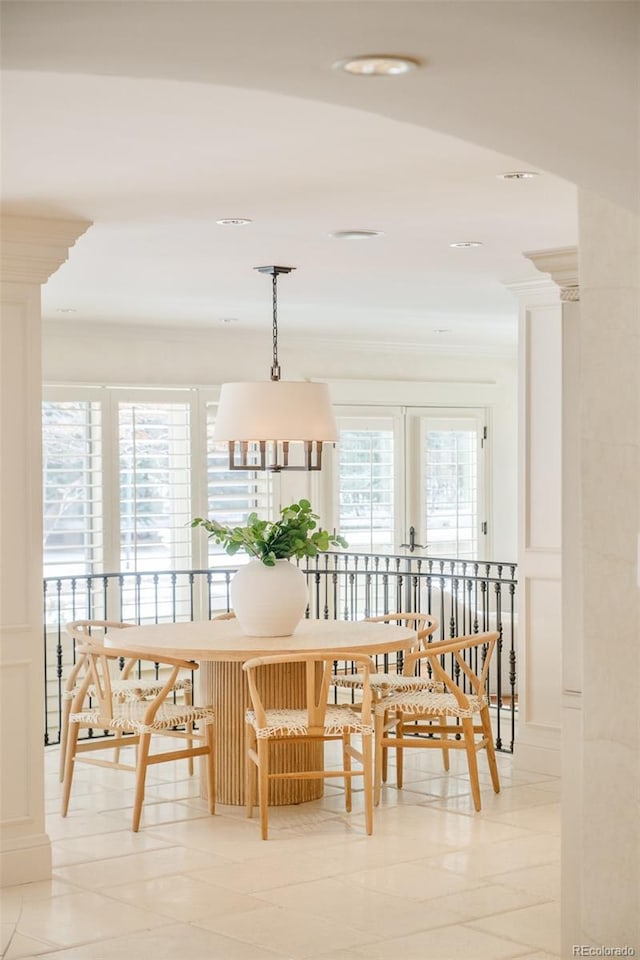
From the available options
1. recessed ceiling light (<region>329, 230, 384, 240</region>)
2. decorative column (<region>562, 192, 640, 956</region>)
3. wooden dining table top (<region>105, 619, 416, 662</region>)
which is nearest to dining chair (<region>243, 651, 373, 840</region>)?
wooden dining table top (<region>105, 619, 416, 662</region>)

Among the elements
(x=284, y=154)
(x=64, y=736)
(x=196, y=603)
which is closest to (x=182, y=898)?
(x=64, y=736)

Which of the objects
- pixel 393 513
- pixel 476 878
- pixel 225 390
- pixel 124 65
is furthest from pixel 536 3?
pixel 393 513

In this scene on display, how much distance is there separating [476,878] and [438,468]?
6.30 metres

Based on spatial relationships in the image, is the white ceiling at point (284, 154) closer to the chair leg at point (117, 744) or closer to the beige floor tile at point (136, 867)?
the chair leg at point (117, 744)

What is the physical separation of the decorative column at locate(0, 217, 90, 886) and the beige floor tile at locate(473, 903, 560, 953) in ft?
5.68

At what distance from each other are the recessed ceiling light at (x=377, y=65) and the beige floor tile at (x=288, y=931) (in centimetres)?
281

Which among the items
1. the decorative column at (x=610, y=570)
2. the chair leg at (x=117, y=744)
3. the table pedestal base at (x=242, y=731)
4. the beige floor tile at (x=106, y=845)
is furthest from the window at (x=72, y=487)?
the decorative column at (x=610, y=570)

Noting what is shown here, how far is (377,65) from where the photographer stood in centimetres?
215

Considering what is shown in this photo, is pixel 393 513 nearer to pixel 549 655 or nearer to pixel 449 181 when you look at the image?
pixel 549 655

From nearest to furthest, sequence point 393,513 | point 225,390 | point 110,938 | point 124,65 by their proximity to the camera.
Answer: point 124,65 → point 110,938 → point 225,390 → point 393,513

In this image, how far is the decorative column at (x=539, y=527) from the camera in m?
6.52

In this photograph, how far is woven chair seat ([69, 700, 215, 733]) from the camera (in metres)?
5.45

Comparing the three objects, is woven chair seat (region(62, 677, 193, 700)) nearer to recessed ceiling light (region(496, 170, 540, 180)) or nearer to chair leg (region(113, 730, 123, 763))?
chair leg (region(113, 730, 123, 763))

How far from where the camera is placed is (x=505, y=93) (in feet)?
7.45
